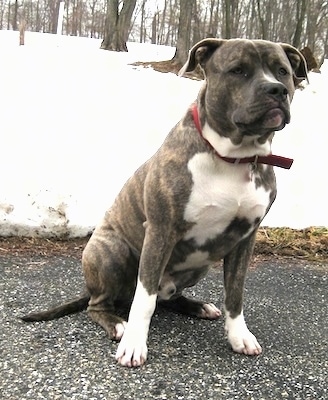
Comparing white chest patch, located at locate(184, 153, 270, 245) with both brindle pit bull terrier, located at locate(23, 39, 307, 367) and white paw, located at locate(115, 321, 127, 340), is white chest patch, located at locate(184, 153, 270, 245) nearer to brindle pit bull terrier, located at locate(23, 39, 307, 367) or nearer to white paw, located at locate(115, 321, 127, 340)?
brindle pit bull terrier, located at locate(23, 39, 307, 367)

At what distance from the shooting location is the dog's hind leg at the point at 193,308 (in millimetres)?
3451

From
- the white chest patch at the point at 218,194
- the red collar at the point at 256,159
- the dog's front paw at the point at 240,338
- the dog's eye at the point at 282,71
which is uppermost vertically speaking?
the dog's eye at the point at 282,71

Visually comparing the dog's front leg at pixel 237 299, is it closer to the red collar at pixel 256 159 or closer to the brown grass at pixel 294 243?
the red collar at pixel 256 159

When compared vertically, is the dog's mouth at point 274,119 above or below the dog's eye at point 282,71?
below

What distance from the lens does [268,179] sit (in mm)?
2906

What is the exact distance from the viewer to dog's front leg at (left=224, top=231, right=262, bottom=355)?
2.95 meters

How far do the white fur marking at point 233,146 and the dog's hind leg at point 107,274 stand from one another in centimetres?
85

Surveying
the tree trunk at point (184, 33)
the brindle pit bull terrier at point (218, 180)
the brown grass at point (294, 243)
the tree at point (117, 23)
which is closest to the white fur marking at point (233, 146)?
the brindle pit bull terrier at point (218, 180)

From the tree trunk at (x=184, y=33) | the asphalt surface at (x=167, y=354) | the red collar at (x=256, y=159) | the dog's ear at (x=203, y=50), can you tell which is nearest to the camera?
the asphalt surface at (x=167, y=354)

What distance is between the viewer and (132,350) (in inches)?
107

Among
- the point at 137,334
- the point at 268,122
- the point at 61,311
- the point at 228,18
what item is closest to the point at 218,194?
the point at 268,122

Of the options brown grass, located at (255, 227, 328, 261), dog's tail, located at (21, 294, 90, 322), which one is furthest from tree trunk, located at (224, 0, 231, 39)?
dog's tail, located at (21, 294, 90, 322)

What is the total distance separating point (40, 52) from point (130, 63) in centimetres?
139

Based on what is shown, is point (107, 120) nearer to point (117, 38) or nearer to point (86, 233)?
point (86, 233)
